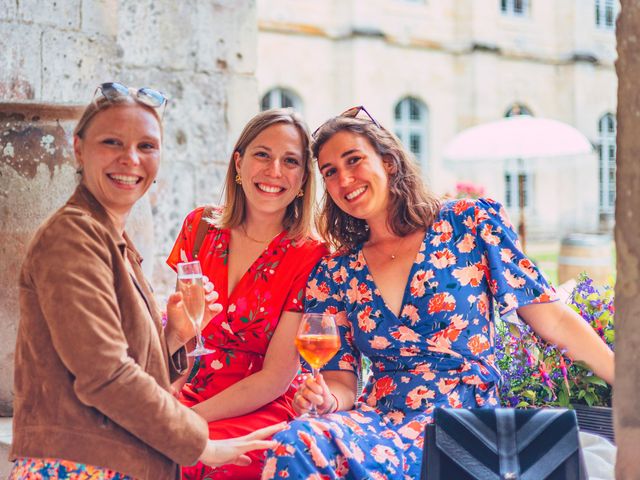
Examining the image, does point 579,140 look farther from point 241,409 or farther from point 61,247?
point 61,247

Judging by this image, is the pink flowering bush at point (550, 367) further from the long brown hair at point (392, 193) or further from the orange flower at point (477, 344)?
the long brown hair at point (392, 193)

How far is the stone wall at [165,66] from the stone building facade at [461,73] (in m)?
12.5

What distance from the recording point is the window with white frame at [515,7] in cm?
2484

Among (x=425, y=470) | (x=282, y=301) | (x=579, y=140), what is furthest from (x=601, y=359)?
(x=579, y=140)

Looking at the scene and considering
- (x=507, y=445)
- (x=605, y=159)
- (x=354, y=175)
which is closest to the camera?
(x=507, y=445)

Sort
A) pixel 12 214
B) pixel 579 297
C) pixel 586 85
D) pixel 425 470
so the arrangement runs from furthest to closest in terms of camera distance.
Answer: pixel 586 85 < pixel 12 214 < pixel 579 297 < pixel 425 470

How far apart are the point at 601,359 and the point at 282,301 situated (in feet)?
3.45

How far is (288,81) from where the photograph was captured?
21.0m

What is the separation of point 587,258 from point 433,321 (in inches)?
353

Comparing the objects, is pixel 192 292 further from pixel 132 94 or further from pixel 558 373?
pixel 558 373

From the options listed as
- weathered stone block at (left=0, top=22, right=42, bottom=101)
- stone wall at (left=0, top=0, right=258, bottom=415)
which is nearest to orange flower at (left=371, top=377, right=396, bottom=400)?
stone wall at (left=0, top=0, right=258, bottom=415)

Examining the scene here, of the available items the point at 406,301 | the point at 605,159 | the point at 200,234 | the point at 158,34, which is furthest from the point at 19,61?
the point at 605,159

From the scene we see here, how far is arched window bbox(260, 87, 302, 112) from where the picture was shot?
21.1 metres

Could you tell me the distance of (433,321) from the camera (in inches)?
117
